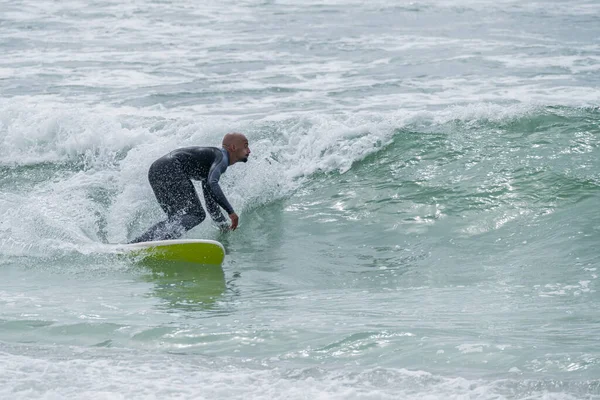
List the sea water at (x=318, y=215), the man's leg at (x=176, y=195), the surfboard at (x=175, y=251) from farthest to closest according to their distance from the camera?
the man's leg at (x=176, y=195) → the surfboard at (x=175, y=251) → the sea water at (x=318, y=215)

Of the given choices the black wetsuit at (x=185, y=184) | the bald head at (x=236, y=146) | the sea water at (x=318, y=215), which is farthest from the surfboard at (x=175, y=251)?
the bald head at (x=236, y=146)

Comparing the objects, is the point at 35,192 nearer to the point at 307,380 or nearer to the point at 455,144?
the point at 455,144

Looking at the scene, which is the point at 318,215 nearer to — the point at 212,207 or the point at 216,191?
the point at 212,207

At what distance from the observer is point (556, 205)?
9.37m

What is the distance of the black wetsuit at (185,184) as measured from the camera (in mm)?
8648

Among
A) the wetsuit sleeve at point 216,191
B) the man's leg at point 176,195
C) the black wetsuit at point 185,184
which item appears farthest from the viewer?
the man's leg at point 176,195

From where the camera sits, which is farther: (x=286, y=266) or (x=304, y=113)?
(x=304, y=113)

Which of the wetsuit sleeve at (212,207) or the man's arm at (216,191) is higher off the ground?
the man's arm at (216,191)

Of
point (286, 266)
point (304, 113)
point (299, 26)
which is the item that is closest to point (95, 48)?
point (299, 26)

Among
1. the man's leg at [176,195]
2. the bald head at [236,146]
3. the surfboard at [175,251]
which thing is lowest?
the surfboard at [175,251]

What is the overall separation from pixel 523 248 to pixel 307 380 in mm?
4231

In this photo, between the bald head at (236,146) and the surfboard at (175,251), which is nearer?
the surfboard at (175,251)

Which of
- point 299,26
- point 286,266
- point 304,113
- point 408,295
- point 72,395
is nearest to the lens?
point 72,395

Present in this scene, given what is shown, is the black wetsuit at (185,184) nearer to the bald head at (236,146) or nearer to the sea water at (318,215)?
the bald head at (236,146)
